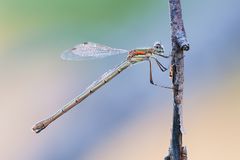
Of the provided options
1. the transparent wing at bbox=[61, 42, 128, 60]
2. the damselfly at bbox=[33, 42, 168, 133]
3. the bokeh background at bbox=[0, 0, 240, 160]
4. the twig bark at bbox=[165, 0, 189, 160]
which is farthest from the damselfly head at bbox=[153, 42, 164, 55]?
the bokeh background at bbox=[0, 0, 240, 160]

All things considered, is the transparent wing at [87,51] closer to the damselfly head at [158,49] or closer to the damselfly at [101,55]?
the damselfly at [101,55]

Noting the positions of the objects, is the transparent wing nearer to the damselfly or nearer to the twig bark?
the damselfly

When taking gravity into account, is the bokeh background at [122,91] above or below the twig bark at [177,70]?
above

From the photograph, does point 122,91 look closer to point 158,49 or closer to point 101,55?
point 101,55

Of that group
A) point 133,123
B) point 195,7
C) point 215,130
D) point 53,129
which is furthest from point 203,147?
point 195,7

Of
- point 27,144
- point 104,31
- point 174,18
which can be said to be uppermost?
point 104,31

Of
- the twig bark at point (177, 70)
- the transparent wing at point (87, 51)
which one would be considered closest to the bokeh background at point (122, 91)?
the transparent wing at point (87, 51)

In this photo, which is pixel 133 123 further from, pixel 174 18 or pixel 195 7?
pixel 174 18
